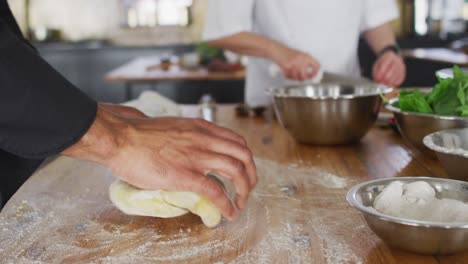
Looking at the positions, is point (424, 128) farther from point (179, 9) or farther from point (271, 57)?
point (179, 9)

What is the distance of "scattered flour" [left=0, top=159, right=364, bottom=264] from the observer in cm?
87

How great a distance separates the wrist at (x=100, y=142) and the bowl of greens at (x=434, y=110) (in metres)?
0.70

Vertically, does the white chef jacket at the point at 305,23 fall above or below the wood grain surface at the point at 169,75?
above

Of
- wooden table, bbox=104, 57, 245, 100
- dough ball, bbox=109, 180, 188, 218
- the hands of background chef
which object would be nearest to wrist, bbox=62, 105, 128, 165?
the hands of background chef

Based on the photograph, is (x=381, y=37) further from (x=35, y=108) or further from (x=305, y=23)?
(x=35, y=108)

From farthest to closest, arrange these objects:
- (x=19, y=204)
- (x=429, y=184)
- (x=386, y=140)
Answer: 1. (x=386, y=140)
2. (x=19, y=204)
3. (x=429, y=184)

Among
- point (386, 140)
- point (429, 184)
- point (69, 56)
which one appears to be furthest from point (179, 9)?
point (429, 184)

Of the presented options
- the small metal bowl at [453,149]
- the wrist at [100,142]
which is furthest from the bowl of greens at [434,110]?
the wrist at [100,142]

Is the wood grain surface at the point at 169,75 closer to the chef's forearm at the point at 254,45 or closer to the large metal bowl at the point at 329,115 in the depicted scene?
the chef's forearm at the point at 254,45

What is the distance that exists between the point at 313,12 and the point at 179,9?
7392 mm

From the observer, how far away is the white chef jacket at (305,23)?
7.41 ft

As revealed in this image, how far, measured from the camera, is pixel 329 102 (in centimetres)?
143

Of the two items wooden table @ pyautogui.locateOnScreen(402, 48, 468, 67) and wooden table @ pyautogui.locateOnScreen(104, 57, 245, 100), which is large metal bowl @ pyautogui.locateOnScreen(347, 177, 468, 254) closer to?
wooden table @ pyautogui.locateOnScreen(104, 57, 245, 100)

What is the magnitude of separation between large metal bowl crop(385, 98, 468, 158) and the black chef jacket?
2.42 feet
